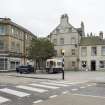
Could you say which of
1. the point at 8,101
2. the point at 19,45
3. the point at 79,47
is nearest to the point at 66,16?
the point at 79,47

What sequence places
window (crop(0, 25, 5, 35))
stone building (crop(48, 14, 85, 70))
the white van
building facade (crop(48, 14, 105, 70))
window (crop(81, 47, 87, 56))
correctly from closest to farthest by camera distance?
1. the white van
2. window (crop(0, 25, 5, 35))
3. building facade (crop(48, 14, 105, 70))
4. window (crop(81, 47, 87, 56))
5. stone building (crop(48, 14, 85, 70))

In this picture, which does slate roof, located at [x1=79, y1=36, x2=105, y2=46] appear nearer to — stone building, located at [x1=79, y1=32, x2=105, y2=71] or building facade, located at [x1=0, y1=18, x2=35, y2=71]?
stone building, located at [x1=79, y1=32, x2=105, y2=71]

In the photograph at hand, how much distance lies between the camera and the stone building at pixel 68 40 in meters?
61.7

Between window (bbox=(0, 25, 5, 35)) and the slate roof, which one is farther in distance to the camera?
the slate roof

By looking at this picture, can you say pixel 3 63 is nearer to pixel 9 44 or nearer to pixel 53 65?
pixel 9 44

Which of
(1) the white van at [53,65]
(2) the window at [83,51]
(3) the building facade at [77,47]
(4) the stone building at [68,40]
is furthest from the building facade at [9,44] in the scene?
(2) the window at [83,51]

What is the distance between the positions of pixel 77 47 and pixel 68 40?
263 cm

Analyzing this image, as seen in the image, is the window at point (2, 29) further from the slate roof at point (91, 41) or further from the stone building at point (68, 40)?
the slate roof at point (91, 41)

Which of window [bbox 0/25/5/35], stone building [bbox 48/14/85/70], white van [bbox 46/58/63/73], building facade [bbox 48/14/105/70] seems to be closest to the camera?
Result: white van [bbox 46/58/63/73]

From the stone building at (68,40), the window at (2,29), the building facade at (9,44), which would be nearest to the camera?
the building facade at (9,44)

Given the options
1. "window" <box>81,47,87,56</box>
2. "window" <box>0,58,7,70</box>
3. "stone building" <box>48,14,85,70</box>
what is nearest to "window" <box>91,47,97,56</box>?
"window" <box>81,47,87,56</box>

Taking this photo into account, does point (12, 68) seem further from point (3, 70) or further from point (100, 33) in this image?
point (100, 33)

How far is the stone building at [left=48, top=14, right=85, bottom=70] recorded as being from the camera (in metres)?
61.7

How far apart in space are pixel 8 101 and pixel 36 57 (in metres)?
34.6
